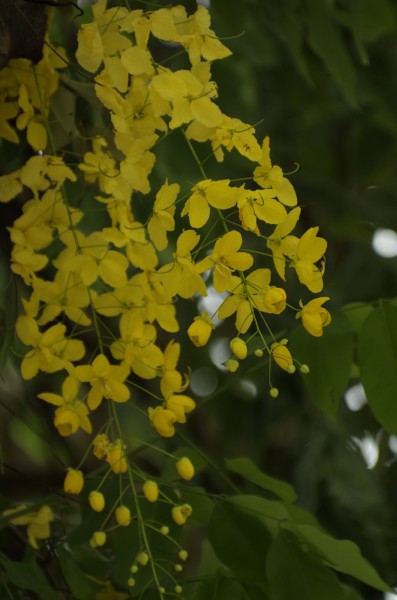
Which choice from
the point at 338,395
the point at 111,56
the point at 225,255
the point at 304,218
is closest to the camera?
the point at 225,255

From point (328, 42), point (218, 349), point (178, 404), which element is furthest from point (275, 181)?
point (218, 349)

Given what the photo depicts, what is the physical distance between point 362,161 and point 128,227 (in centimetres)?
124

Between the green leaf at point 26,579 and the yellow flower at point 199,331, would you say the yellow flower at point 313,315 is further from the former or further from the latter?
the green leaf at point 26,579

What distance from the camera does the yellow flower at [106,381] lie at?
77 centimetres

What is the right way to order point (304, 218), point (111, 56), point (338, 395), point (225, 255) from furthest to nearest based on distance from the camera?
point (304, 218) → point (338, 395) → point (111, 56) → point (225, 255)

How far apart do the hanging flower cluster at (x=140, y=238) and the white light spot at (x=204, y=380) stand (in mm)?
951

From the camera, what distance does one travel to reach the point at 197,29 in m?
0.77

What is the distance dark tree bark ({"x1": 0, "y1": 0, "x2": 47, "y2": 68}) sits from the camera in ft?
2.66

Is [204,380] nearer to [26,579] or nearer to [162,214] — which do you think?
[26,579]

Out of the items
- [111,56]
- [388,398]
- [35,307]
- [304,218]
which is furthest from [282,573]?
[304,218]

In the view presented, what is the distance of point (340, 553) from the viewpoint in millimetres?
861

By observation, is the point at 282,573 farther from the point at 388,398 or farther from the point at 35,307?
the point at 35,307

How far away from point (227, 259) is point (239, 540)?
30 centimetres

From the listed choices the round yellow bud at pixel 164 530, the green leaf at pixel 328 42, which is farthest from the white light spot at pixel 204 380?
the round yellow bud at pixel 164 530
